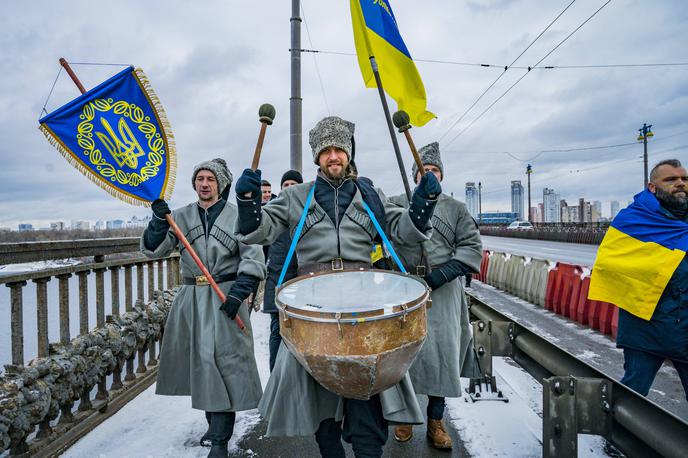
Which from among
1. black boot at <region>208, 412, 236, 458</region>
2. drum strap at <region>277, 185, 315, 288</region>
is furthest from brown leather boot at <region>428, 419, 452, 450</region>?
drum strap at <region>277, 185, 315, 288</region>

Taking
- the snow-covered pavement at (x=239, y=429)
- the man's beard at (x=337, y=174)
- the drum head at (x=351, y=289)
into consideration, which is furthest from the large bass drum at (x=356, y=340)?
the snow-covered pavement at (x=239, y=429)

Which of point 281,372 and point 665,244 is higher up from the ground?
point 665,244

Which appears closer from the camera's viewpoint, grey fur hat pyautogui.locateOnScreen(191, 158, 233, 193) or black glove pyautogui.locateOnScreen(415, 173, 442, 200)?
black glove pyautogui.locateOnScreen(415, 173, 442, 200)

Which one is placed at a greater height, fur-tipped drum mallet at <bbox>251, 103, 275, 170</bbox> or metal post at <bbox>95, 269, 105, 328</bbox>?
fur-tipped drum mallet at <bbox>251, 103, 275, 170</bbox>

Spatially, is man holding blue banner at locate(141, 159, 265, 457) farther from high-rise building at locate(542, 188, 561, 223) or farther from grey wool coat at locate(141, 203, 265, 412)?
high-rise building at locate(542, 188, 561, 223)

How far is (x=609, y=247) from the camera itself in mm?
3523

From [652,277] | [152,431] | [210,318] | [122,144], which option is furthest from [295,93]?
[652,277]

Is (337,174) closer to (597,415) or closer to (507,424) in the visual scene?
(597,415)

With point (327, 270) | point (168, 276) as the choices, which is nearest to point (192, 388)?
point (327, 270)

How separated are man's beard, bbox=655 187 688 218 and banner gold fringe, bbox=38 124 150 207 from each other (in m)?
3.78

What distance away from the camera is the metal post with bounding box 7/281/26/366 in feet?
8.95

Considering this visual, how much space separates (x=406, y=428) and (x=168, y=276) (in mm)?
3384

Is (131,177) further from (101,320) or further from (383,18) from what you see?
(383,18)

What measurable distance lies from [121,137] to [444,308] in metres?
2.62
